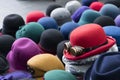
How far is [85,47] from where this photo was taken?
2.25ft

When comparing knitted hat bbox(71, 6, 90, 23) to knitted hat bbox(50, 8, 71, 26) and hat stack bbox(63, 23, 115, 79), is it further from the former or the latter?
hat stack bbox(63, 23, 115, 79)

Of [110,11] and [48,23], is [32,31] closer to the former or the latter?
→ [48,23]

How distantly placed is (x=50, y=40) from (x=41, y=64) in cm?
18

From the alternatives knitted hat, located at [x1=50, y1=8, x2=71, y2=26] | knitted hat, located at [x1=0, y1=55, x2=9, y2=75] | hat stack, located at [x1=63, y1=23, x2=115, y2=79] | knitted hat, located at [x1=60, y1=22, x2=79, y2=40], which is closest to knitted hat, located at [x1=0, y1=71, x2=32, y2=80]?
knitted hat, located at [x1=0, y1=55, x2=9, y2=75]


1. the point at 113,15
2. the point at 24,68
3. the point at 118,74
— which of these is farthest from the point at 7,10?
the point at 118,74

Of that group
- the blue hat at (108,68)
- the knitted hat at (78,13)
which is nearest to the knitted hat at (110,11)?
the knitted hat at (78,13)

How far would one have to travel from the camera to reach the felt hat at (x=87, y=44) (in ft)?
2.23

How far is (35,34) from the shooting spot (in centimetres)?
97

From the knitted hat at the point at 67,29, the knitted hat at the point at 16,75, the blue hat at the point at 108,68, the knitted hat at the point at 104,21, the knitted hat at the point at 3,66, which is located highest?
the blue hat at the point at 108,68

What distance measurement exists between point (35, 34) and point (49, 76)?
32 centimetres

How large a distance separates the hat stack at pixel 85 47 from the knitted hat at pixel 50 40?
0.65ft

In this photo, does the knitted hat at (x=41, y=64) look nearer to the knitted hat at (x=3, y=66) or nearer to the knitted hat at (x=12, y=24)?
the knitted hat at (x=3, y=66)

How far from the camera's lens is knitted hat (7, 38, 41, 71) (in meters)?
0.82

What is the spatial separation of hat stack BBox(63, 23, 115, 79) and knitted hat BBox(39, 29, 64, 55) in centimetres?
20
